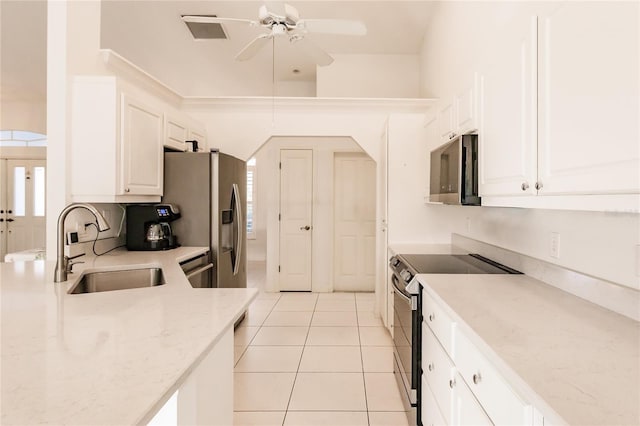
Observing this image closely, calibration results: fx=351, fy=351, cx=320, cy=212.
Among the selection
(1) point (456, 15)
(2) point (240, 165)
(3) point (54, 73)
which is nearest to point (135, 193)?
(3) point (54, 73)

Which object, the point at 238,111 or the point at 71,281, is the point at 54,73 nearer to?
the point at 71,281

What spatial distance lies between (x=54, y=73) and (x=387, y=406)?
3.11 meters

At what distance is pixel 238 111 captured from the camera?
3920 mm

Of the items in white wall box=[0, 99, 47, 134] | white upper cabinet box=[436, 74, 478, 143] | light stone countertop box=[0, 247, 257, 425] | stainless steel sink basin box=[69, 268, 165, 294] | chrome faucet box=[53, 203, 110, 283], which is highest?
white wall box=[0, 99, 47, 134]

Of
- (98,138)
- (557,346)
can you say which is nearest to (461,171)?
(557,346)

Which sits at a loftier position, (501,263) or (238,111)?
(238,111)

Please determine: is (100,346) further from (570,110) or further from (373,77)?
(373,77)

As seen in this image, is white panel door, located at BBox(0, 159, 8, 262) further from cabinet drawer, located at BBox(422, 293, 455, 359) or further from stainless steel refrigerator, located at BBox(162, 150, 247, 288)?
cabinet drawer, located at BBox(422, 293, 455, 359)

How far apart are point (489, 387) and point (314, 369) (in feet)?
6.24

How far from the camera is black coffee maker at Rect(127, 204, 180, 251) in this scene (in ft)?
9.36

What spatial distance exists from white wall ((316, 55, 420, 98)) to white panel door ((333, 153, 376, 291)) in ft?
3.50

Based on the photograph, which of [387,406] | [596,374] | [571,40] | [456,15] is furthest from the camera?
[456,15]

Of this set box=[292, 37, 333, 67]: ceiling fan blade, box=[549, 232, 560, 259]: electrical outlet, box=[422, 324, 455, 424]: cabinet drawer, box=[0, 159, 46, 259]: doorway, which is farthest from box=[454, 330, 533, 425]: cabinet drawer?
box=[0, 159, 46, 259]: doorway

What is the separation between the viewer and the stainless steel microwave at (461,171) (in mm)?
1984
